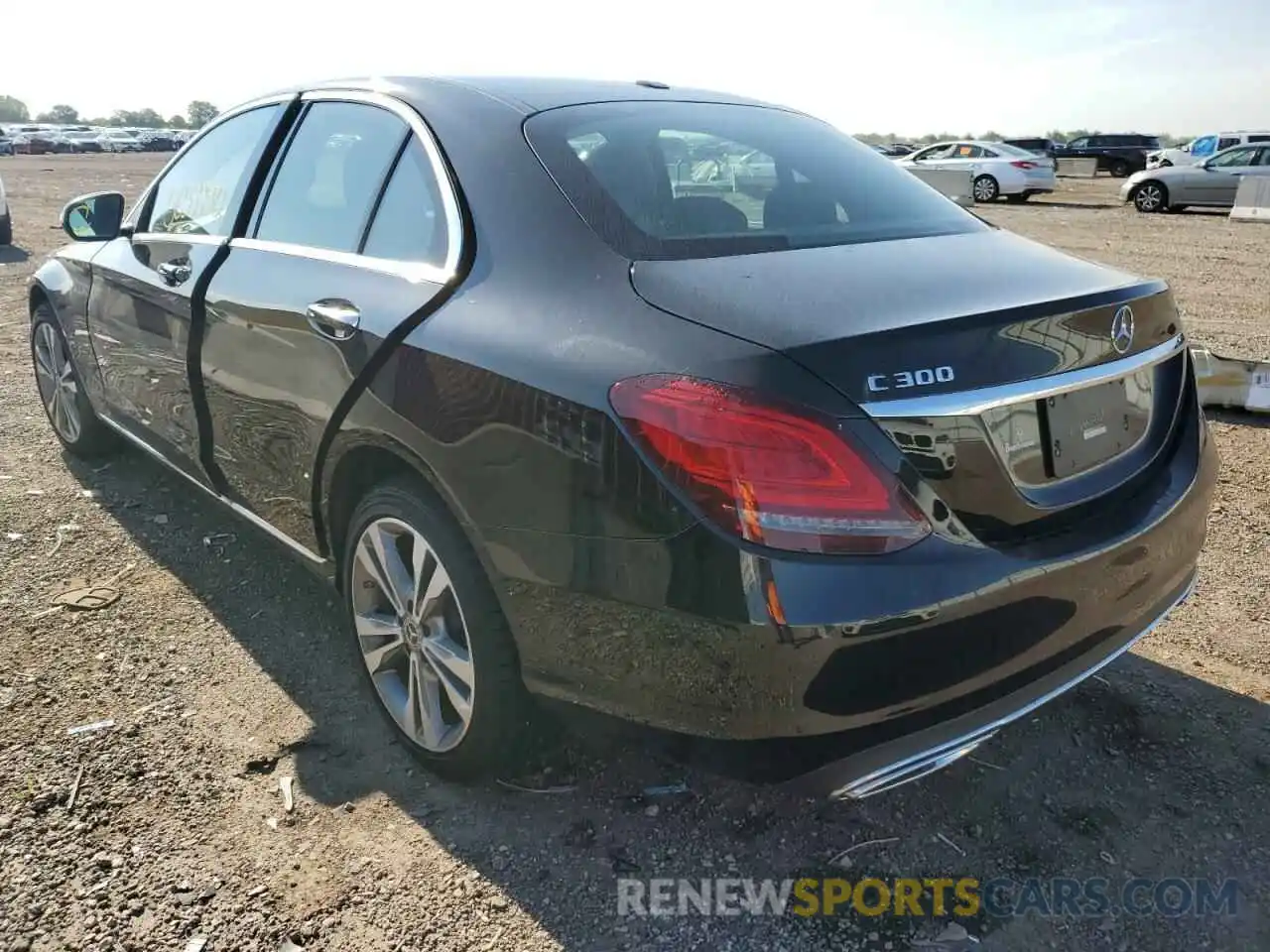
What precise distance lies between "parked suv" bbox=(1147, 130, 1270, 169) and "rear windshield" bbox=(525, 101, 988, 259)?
93.7ft

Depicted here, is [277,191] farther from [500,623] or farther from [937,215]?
[937,215]

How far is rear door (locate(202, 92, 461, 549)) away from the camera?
8.35 feet

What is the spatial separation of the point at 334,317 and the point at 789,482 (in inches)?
55.6

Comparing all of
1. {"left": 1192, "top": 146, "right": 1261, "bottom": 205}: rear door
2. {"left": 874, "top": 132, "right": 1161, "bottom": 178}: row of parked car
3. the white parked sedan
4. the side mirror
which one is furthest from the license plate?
{"left": 874, "top": 132, "right": 1161, "bottom": 178}: row of parked car

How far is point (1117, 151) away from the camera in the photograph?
33.3 m

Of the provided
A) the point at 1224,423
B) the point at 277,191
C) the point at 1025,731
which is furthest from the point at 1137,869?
the point at 1224,423

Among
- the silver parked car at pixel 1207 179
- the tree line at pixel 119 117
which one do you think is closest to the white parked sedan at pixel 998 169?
the silver parked car at pixel 1207 179

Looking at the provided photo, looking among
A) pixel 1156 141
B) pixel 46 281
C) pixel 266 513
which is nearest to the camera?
pixel 266 513

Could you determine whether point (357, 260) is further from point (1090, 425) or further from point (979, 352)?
point (1090, 425)

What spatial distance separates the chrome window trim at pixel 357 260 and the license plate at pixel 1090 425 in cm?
139

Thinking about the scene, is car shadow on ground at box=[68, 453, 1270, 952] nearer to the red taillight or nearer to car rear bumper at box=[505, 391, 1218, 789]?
car rear bumper at box=[505, 391, 1218, 789]

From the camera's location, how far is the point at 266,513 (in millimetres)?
3203

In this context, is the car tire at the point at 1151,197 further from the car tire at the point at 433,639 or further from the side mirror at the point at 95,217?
the car tire at the point at 433,639

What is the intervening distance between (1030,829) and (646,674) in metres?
1.14
